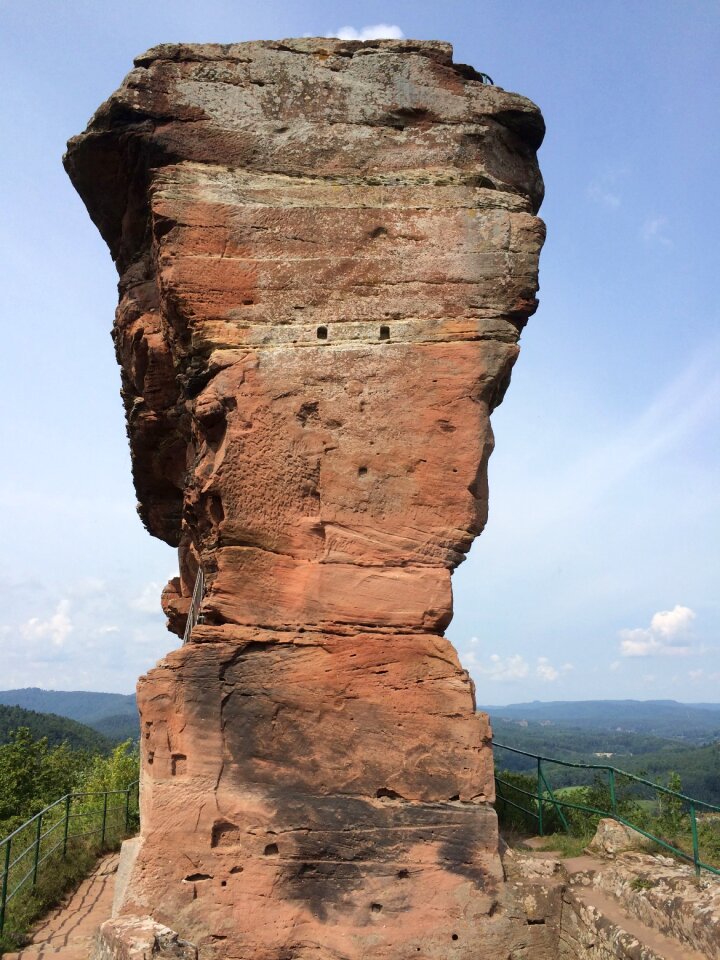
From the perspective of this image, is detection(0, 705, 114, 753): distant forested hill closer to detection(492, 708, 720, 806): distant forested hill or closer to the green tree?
detection(492, 708, 720, 806): distant forested hill

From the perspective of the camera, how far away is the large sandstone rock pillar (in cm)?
539

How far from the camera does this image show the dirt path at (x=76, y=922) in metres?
7.83

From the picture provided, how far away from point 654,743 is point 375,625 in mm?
159195

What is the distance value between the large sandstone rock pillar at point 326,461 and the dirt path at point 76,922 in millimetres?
3430

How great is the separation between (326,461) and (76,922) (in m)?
6.66

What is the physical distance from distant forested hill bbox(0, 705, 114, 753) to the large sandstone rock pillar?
65829 millimetres

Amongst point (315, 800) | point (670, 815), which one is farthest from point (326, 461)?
point (670, 815)

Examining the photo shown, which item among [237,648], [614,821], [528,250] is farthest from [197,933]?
[528,250]

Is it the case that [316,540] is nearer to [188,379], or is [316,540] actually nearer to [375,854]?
[188,379]

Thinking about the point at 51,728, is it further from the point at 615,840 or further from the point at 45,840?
the point at 615,840

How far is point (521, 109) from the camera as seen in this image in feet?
23.7

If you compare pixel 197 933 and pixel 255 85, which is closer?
pixel 197 933

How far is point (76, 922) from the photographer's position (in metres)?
8.94

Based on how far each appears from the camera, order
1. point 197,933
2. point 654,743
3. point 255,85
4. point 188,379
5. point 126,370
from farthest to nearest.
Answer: point 654,743, point 126,370, point 255,85, point 188,379, point 197,933
